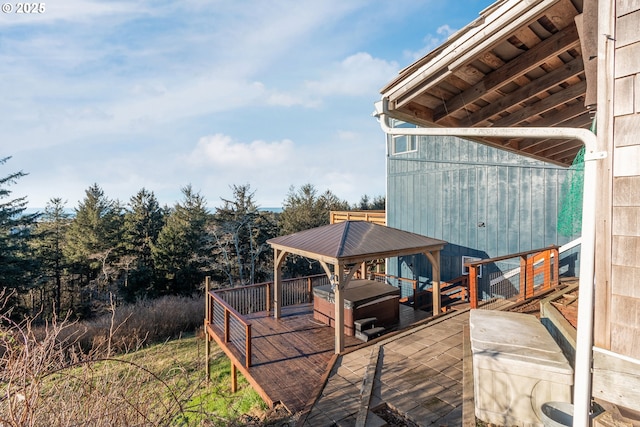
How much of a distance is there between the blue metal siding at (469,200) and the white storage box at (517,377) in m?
6.72

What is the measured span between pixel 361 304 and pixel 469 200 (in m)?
5.63

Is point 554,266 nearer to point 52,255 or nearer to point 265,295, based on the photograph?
point 265,295

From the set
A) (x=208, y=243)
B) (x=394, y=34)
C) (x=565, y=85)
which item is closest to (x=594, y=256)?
(x=565, y=85)

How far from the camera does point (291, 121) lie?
1844cm

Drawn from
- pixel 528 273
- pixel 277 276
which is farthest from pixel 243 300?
pixel 528 273

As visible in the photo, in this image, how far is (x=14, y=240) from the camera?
17.3m

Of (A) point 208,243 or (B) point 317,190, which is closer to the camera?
(A) point 208,243

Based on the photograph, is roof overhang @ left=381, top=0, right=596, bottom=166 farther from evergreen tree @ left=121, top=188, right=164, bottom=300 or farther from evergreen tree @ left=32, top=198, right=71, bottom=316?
evergreen tree @ left=32, top=198, right=71, bottom=316

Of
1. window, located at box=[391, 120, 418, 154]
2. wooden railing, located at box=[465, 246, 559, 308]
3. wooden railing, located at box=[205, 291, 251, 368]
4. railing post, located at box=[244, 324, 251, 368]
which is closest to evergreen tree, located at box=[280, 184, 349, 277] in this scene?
window, located at box=[391, 120, 418, 154]

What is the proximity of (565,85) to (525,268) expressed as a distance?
14.6 feet

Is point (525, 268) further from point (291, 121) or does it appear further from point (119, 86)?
point (291, 121)

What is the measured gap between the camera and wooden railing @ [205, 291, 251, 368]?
18.9 feet
